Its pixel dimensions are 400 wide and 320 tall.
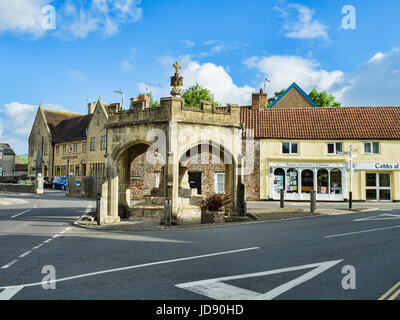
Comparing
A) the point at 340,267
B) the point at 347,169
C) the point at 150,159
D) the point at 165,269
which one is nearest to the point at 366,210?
the point at 347,169

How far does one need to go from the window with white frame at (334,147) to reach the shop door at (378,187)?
10.3 feet

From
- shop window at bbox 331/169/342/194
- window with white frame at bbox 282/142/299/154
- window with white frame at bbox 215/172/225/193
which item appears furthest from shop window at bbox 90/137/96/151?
shop window at bbox 331/169/342/194

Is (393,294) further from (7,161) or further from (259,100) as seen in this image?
(7,161)

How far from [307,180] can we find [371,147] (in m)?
5.95

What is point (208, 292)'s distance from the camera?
5492 mm

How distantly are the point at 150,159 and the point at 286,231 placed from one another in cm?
2299

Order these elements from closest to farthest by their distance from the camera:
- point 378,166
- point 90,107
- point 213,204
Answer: point 213,204 → point 378,166 → point 90,107

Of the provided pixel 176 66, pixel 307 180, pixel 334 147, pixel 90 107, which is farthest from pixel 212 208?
pixel 90 107

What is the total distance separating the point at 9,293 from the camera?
5523mm

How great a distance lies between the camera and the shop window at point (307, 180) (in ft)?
102

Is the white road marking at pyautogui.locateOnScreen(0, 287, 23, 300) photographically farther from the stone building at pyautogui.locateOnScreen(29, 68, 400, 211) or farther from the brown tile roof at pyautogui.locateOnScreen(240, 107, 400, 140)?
the brown tile roof at pyautogui.locateOnScreen(240, 107, 400, 140)

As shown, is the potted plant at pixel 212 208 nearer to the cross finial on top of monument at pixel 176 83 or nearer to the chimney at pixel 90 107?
the cross finial on top of monument at pixel 176 83
